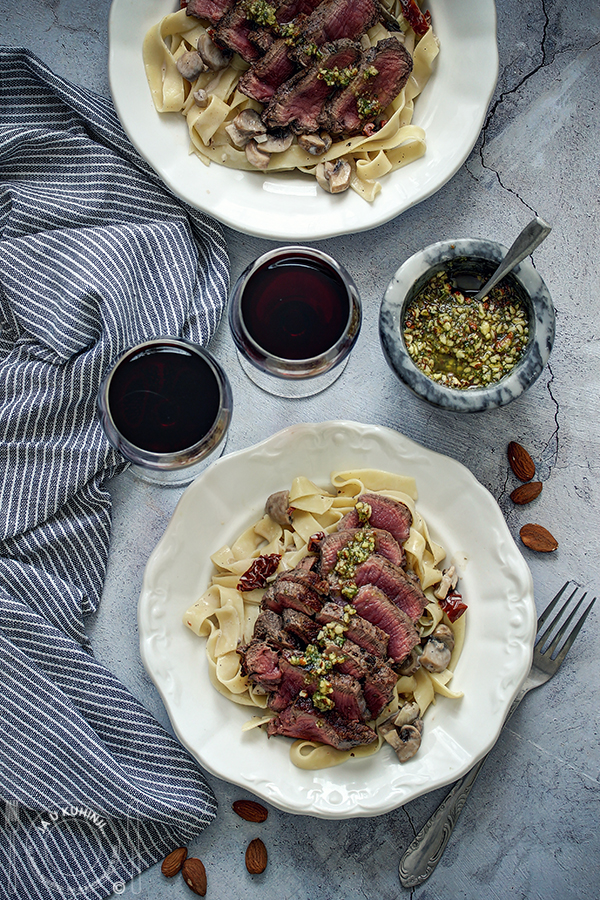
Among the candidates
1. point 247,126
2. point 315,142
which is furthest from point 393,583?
point 247,126

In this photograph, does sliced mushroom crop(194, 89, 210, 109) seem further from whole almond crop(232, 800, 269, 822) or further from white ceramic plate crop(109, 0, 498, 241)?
whole almond crop(232, 800, 269, 822)

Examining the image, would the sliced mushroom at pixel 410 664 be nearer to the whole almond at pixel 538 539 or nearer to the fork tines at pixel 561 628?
the fork tines at pixel 561 628

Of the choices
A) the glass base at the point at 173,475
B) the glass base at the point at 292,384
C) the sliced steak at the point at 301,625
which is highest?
the glass base at the point at 292,384

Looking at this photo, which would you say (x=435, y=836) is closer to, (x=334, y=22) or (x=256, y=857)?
(x=256, y=857)

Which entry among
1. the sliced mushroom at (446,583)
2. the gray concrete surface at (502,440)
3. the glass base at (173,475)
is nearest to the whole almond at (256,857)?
the gray concrete surface at (502,440)

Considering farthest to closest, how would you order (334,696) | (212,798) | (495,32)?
(212,798) → (495,32) → (334,696)

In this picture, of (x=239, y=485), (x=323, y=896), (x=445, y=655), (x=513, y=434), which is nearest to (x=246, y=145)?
(x=239, y=485)

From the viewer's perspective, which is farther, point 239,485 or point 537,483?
point 537,483

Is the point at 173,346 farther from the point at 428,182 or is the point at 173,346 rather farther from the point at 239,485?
the point at 428,182
